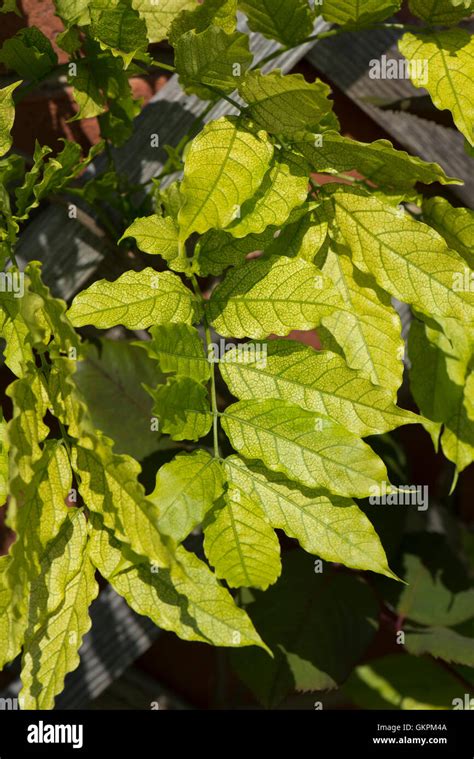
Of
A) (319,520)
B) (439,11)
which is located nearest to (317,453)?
(319,520)

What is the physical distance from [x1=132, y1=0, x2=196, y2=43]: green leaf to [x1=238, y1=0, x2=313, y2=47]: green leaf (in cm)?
5

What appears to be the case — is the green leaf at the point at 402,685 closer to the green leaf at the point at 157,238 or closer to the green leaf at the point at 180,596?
the green leaf at the point at 180,596

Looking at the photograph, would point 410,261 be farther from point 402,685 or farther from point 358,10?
point 402,685

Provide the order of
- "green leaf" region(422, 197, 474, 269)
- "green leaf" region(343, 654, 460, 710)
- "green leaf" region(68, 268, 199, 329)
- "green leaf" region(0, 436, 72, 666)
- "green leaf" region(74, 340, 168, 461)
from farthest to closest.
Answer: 1. "green leaf" region(343, 654, 460, 710)
2. "green leaf" region(74, 340, 168, 461)
3. "green leaf" region(422, 197, 474, 269)
4. "green leaf" region(68, 268, 199, 329)
5. "green leaf" region(0, 436, 72, 666)

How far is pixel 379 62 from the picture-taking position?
87 cm

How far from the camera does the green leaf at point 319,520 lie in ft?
1.70

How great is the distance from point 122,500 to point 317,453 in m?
0.14

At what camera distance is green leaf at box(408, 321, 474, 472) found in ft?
2.00

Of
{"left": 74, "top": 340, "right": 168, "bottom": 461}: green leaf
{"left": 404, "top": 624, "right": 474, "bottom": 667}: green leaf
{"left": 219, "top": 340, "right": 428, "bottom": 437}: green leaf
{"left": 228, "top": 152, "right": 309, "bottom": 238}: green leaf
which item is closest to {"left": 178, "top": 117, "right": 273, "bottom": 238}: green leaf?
{"left": 228, "top": 152, "right": 309, "bottom": 238}: green leaf

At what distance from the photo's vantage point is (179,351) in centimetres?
53

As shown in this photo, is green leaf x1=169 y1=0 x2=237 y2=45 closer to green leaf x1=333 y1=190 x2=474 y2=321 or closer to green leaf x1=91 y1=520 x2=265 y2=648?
green leaf x1=333 y1=190 x2=474 y2=321
